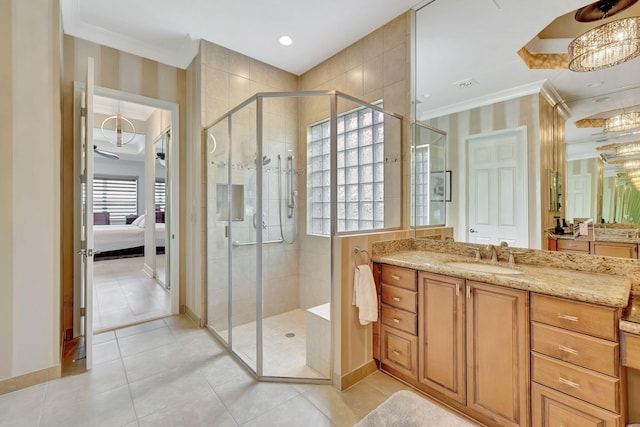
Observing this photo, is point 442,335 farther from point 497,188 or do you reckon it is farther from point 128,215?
point 128,215

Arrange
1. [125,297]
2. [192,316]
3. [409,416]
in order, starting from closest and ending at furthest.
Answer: [409,416]
[192,316]
[125,297]

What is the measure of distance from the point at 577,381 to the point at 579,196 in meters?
1.04

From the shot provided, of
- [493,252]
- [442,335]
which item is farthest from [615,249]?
[442,335]

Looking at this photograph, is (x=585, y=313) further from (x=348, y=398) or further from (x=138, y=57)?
(x=138, y=57)

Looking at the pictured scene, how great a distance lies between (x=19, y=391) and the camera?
1.93 metres

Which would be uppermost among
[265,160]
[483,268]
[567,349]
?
[265,160]

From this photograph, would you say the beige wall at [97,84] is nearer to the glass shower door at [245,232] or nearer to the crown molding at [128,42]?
the crown molding at [128,42]

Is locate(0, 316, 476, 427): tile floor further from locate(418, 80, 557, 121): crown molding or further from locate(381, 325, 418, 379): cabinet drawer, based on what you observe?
locate(418, 80, 557, 121): crown molding

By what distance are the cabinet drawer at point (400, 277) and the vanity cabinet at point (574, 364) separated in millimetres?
674

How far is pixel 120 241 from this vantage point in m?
5.90

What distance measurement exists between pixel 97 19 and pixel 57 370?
2946mm

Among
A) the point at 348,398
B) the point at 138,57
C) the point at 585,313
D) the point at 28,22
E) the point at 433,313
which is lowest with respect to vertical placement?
the point at 348,398

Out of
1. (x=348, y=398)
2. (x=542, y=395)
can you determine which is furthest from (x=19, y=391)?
(x=542, y=395)

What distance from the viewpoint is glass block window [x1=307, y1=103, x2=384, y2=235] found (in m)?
2.26
